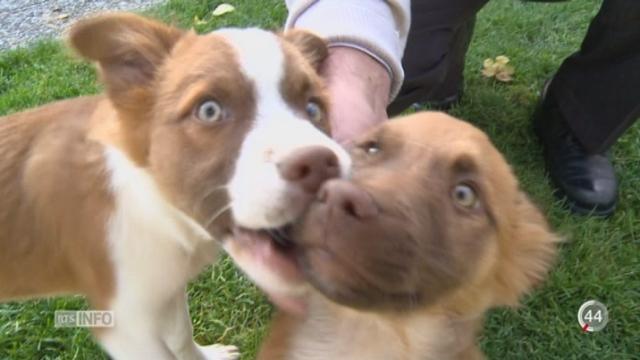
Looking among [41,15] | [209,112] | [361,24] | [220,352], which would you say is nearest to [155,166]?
[209,112]

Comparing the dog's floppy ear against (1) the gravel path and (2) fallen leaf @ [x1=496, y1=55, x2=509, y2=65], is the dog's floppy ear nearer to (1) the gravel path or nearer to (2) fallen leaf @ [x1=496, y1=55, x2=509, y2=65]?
Answer: (2) fallen leaf @ [x1=496, y1=55, x2=509, y2=65]

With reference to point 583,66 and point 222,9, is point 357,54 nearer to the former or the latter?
point 583,66

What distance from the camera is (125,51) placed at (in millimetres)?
2271

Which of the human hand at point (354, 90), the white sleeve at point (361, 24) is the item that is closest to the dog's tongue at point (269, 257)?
the human hand at point (354, 90)

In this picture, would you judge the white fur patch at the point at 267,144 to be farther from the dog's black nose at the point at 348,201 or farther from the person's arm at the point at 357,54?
the person's arm at the point at 357,54

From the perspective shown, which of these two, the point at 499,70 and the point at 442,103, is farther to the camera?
the point at 499,70

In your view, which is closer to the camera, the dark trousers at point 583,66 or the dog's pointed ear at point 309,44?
the dog's pointed ear at point 309,44

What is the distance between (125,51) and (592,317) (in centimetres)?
218

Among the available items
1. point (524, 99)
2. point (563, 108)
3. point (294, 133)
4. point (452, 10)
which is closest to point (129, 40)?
point (294, 133)

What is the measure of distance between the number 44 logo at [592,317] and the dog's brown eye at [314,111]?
1.70 meters

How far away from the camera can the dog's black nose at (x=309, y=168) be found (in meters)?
1.74

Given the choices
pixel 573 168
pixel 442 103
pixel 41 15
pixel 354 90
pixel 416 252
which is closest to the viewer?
pixel 416 252

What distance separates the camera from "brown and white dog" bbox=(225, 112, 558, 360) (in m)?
1.66

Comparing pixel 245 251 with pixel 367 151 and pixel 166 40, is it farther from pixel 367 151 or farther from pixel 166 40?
pixel 166 40
